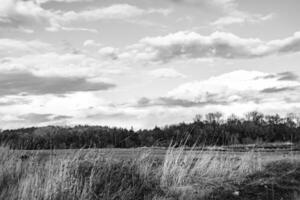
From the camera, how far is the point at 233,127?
3891 centimetres

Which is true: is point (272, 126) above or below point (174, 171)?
above

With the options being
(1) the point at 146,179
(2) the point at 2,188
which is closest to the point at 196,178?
(1) the point at 146,179

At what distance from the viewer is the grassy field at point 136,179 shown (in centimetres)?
977

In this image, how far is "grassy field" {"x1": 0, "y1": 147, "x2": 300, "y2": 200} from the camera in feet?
32.1

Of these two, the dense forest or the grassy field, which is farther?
the dense forest

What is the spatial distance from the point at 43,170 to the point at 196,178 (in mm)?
4211

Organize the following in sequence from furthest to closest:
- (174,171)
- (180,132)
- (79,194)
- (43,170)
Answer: (180,132) → (174,171) → (43,170) → (79,194)

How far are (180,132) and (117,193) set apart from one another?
26.2m

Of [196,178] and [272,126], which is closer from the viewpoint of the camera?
[196,178]

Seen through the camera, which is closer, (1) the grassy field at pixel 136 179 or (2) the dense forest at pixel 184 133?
(1) the grassy field at pixel 136 179

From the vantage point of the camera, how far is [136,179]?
36.8ft

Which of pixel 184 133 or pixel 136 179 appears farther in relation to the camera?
pixel 184 133

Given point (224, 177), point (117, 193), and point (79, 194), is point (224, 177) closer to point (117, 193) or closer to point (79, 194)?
point (117, 193)

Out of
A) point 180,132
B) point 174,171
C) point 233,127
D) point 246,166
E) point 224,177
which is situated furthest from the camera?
point 233,127
